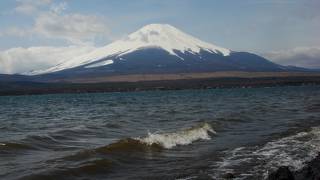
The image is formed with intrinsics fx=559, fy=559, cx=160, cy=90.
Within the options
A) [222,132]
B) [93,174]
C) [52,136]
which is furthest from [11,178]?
[222,132]

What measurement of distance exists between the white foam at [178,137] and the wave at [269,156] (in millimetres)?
3506

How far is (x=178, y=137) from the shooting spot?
24594mm

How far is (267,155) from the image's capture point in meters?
18.3

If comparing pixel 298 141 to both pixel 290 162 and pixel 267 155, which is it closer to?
pixel 267 155

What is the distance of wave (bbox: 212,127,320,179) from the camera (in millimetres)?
15366

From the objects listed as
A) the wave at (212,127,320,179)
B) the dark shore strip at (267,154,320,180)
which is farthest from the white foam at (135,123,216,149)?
the dark shore strip at (267,154,320,180)

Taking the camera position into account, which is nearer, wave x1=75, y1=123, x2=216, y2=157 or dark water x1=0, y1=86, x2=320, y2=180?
dark water x1=0, y1=86, x2=320, y2=180

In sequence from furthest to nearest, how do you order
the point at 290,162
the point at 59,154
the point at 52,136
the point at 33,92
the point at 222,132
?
1. the point at 33,92
2. the point at 222,132
3. the point at 52,136
4. the point at 59,154
5. the point at 290,162

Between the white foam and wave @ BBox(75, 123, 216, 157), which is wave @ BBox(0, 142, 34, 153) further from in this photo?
the white foam

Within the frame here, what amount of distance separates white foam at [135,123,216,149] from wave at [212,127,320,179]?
3.51m

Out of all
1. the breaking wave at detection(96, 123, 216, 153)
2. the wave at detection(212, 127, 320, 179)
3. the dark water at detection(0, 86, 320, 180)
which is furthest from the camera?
the breaking wave at detection(96, 123, 216, 153)

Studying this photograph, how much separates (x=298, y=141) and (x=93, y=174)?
30.8 ft

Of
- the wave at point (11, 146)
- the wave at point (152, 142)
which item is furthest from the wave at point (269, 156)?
the wave at point (11, 146)

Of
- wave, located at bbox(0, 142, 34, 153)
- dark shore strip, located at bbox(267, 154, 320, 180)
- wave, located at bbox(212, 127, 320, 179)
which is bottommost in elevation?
wave, located at bbox(212, 127, 320, 179)
